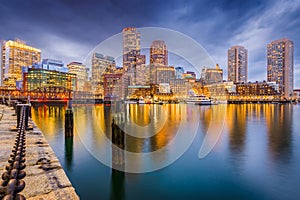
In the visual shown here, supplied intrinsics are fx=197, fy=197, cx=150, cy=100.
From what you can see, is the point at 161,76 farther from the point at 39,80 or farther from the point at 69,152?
the point at 69,152

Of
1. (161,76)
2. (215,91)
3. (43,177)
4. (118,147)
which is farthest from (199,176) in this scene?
(215,91)

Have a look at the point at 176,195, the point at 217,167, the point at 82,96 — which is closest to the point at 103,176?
the point at 176,195

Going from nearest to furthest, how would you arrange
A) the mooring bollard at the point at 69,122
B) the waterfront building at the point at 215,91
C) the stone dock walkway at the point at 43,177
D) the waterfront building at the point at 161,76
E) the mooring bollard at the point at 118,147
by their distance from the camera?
the stone dock walkway at the point at 43,177 < the mooring bollard at the point at 118,147 < the mooring bollard at the point at 69,122 < the waterfront building at the point at 215,91 < the waterfront building at the point at 161,76

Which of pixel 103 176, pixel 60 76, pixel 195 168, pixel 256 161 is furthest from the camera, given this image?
pixel 60 76

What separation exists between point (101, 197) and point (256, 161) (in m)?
10.3

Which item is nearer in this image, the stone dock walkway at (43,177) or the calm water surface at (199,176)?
the stone dock walkway at (43,177)

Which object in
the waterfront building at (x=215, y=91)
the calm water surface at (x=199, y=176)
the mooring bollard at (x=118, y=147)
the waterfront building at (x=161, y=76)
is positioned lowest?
the calm water surface at (x=199, y=176)

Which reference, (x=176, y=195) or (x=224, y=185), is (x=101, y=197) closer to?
(x=176, y=195)

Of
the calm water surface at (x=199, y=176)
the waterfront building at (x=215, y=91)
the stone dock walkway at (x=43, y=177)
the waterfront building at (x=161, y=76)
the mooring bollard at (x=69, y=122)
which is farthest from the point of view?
the waterfront building at (x=161, y=76)

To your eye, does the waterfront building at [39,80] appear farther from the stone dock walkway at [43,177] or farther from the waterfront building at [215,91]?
the stone dock walkway at [43,177]

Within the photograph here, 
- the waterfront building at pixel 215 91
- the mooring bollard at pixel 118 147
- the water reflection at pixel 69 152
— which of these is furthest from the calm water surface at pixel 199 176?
the waterfront building at pixel 215 91

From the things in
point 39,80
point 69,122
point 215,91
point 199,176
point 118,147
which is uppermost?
point 39,80

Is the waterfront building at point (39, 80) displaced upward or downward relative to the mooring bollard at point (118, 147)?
upward

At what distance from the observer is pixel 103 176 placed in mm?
10352
